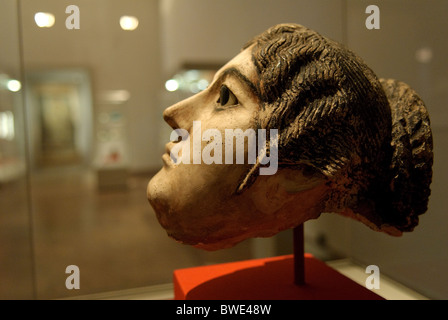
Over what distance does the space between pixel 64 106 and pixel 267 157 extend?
1.52m

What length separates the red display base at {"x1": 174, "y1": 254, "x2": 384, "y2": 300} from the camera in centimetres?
152

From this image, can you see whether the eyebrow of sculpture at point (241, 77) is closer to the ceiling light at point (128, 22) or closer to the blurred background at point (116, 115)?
the blurred background at point (116, 115)

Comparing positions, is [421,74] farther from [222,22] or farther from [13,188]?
[13,188]

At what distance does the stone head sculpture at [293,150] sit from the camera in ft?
3.88

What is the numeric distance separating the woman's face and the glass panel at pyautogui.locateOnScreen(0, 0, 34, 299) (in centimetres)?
116

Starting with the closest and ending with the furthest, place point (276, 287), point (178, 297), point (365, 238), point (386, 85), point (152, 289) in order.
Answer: point (386, 85) → point (276, 287) → point (178, 297) → point (152, 289) → point (365, 238)

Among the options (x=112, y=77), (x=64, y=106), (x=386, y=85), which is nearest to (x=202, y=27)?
(x=112, y=77)

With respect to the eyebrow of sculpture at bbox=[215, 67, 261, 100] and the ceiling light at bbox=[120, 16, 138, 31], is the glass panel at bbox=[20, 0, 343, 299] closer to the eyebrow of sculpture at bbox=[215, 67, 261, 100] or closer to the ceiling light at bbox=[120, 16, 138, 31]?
the ceiling light at bbox=[120, 16, 138, 31]

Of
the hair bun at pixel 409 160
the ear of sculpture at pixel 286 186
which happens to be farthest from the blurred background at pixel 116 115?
the ear of sculpture at pixel 286 186

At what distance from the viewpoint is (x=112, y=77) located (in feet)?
7.17

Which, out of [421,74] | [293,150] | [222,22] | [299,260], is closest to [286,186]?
[293,150]

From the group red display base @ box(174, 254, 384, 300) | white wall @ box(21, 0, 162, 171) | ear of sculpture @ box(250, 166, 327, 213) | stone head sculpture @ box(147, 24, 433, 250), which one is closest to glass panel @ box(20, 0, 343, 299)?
white wall @ box(21, 0, 162, 171)
